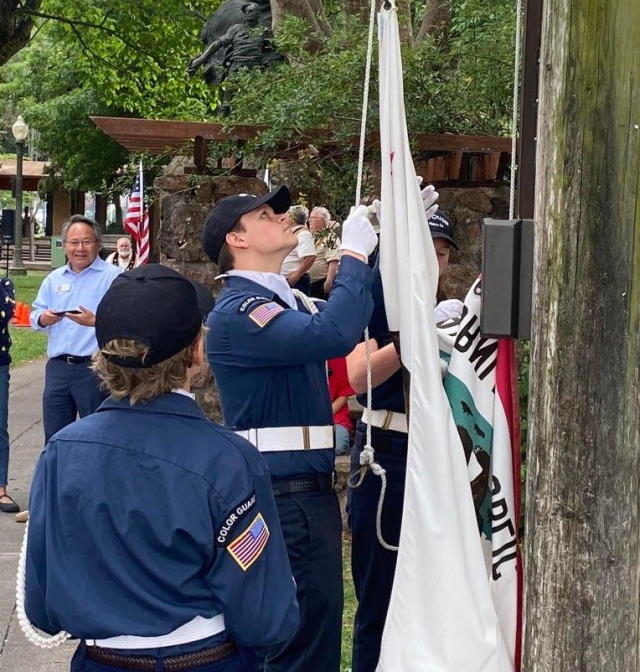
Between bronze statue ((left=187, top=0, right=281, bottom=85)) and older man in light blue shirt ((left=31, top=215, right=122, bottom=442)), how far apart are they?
6.32 feet

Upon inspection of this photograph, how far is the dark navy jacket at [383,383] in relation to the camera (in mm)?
3982

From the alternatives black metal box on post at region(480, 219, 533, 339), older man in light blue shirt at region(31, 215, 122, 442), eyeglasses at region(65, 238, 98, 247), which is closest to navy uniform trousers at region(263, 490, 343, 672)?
black metal box on post at region(480, 219, 533, 339)

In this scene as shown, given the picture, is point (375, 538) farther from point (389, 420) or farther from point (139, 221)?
point (139, 221)

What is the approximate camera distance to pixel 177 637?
2.44 metres

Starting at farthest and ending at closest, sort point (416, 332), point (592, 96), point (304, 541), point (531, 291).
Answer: point (304, 541) < point (416, 332) < point (531, 291) < point (592, 96)

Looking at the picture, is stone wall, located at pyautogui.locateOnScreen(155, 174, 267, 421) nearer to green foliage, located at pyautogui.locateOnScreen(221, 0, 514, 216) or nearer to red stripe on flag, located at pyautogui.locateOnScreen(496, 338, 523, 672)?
green foliage, located at pyautogui.locateOnScreen(221, 0, 514, 216)

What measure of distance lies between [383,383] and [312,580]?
2.57 feet

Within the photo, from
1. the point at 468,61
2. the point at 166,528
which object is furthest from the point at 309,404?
the point at 468,61

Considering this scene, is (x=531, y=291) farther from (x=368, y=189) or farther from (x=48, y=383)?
(x=48, y=383)

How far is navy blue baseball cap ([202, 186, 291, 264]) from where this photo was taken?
147 inches

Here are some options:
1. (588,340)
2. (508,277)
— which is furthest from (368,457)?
(588,340)

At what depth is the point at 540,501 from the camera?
2816mm

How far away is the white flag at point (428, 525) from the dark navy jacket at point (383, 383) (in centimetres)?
66

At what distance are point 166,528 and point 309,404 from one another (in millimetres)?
1369
